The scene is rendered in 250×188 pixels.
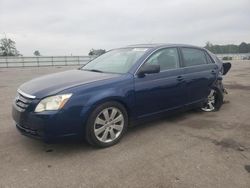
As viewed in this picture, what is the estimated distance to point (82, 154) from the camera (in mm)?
4055

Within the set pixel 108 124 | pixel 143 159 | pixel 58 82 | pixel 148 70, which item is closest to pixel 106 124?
pixel 108 124

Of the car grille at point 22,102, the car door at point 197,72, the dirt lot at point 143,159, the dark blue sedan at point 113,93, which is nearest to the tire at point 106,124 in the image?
the dark blue sedan at point 113,93

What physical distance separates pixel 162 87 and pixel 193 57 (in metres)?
1.40

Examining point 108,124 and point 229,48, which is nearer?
point 108,124

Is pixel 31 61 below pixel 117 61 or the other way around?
below

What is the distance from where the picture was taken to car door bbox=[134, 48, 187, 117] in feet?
15.4

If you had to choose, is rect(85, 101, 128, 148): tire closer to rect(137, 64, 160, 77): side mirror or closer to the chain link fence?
rect(137, 64, 160, 77): side mirror

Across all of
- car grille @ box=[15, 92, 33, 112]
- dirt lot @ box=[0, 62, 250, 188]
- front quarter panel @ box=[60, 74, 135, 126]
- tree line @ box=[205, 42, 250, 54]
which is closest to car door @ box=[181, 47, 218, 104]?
dirt lot @ box=[0, 62, 250, 188]

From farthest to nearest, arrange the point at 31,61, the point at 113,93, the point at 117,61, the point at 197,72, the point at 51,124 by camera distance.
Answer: the point at 31,61
the point at 197,72
the point at 117,61
the point at 113,93
the point at 51,124

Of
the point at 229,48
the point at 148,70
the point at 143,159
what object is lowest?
the point at 143,159

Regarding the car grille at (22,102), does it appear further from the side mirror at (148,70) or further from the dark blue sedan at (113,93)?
the side mirror at (148,70)

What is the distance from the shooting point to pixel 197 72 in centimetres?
579

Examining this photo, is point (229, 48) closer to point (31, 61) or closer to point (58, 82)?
point (31, 61)

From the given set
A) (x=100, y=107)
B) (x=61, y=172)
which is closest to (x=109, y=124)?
(x=100, y=107)
